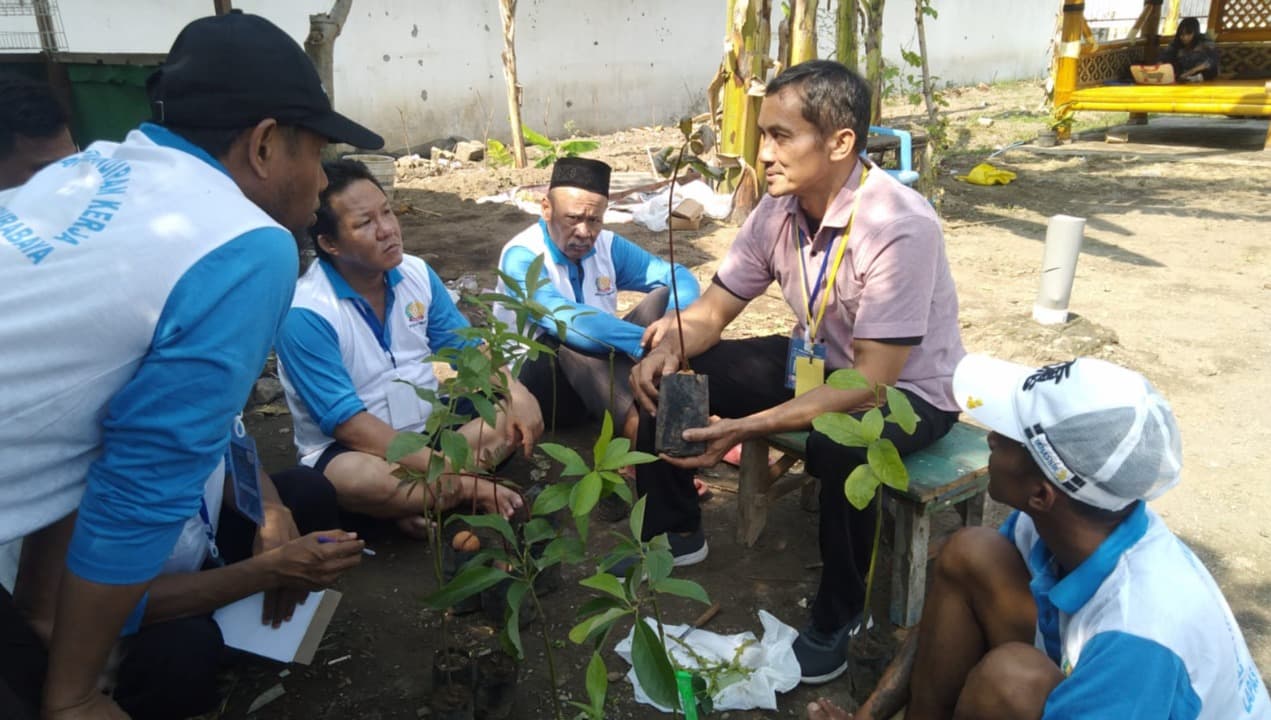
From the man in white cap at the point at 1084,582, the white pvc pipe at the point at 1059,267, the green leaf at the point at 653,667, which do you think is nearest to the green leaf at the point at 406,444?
the green leaf at the point at 653,667

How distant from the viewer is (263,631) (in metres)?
2.21

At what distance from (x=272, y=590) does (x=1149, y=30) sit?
1463cm

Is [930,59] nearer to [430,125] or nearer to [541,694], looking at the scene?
[430,125]

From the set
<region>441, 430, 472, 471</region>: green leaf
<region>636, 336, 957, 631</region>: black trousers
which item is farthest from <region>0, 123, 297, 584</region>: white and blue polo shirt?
<region>636, 336, 957, 631</region>: black trousers

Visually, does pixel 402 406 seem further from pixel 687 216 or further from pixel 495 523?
pixel 687 216

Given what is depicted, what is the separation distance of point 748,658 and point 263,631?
51.6 inches

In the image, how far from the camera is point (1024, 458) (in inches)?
66.2

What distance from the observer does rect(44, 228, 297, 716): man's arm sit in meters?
1.46

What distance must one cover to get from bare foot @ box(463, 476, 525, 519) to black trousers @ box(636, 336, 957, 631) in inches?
17.5

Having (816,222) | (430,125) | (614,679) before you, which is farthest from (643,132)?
(614,679)

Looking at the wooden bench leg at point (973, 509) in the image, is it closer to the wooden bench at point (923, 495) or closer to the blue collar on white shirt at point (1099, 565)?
the wooden bench at point (923, 495)

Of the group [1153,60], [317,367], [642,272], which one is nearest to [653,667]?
[317,367]

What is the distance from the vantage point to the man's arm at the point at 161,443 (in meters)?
1.46

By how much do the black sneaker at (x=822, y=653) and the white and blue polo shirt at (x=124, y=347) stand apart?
1.68 m
